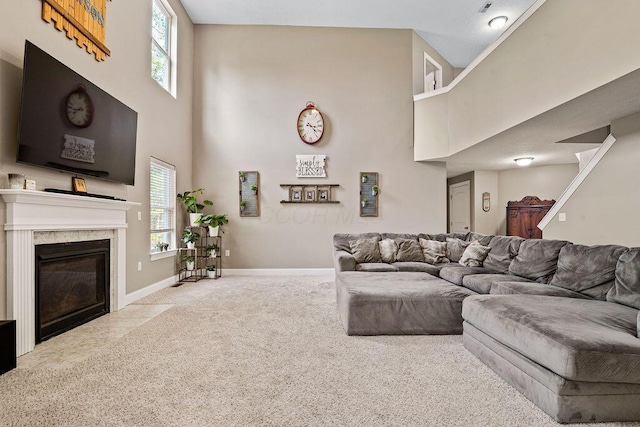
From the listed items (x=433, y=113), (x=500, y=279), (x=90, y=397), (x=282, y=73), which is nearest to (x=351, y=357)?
(x=90, y=397)

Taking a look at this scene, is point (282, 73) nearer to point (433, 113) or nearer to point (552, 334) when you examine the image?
point (433, 113)

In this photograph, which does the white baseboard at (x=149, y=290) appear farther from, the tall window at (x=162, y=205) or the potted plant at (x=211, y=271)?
the potted plant at (x=211, y=271)

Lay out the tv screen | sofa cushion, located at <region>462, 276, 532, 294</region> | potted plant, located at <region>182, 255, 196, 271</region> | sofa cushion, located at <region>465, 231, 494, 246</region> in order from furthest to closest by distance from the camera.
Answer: potted plant, located at <region>182, 255, 196, 271</region>
sofa cushion, located at <region>465, 231, 494, 246</region>
sofa cushion, located at <region>462, 276, 532, 294</region>
the tv screen

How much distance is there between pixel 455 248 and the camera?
4.98m

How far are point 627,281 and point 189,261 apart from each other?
5661mm

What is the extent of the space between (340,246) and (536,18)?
3.76 metres

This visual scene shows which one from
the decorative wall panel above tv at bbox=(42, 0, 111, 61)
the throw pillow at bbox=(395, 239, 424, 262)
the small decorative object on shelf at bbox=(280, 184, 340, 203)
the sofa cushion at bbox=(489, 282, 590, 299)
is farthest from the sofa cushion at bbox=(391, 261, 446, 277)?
the decorative wall panel above tv at bbox=(42, 0, 111, 61)

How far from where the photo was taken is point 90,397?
1.94 metres

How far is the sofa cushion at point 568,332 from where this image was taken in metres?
1.61

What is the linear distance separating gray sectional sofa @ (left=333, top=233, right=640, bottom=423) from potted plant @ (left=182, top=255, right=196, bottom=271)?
285cm

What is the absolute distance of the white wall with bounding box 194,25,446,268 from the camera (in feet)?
21.6

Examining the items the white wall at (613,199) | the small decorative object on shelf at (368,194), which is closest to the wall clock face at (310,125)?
the small decorative object on shelf at (368,194)

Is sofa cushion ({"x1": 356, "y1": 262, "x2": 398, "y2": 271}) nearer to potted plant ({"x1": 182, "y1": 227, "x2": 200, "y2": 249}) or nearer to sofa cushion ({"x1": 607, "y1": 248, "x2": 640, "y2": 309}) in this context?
sofa cushion ({"x1": 607, "y1": 248, "x2": 640, "y2": 309})

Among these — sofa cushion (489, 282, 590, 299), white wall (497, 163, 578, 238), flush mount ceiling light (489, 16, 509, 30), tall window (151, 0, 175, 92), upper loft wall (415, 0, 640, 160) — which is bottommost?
sofa cushion (489, 282, 590, 299)
